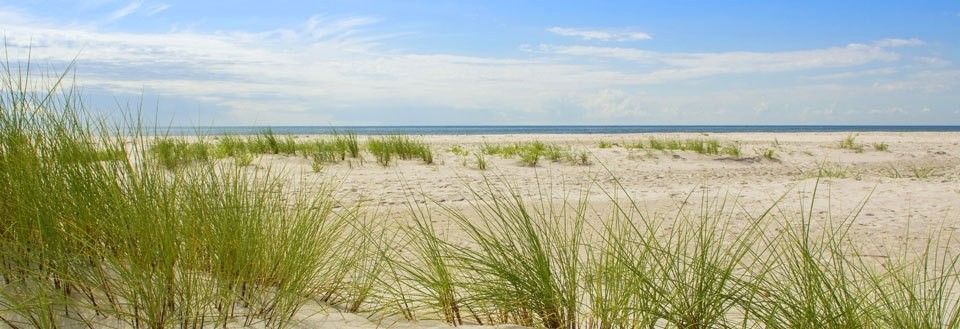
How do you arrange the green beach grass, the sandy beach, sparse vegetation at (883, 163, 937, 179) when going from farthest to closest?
sparse vegetation at (883, 163, 937, 179) → the sandy beach → the green beach grass

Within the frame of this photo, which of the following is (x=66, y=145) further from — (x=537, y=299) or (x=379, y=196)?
(x=379, y=196)

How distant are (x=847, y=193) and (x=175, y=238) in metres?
5.67

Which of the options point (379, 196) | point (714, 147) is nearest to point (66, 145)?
point (379, 196)

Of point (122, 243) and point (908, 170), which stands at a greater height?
point (122, 243)

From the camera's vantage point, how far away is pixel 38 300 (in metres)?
1.98

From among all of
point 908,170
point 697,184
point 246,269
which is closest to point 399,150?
point 697,184

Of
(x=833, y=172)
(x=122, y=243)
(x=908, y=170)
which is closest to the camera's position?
(x=122, y=243)

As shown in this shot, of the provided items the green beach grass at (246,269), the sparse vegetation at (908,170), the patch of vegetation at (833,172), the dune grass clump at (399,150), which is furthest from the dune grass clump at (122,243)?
the sparse vegetation at (908,170)

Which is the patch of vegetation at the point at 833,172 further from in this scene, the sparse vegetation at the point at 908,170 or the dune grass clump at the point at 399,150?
the dune grass clump at the point at 399,150

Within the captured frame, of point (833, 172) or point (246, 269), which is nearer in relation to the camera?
point (246, 269)

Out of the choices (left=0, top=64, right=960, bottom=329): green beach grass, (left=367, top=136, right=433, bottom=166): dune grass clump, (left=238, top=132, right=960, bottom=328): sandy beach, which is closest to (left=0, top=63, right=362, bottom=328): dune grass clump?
(left=0, top=64, right=960, bottom=329): green beach grass

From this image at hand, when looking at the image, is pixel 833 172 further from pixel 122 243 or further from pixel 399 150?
pixel 122 243

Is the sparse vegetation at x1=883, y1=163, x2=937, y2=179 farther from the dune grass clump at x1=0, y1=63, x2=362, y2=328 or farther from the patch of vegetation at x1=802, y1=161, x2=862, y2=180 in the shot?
the dune grass clump at x1=0, y1=63, x2=362, y2=328

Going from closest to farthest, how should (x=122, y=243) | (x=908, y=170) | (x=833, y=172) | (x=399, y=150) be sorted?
(x=122, y=243), (x=833, y=172), (x=908, y=170), (x=399, y=150)
